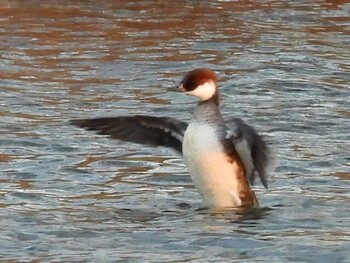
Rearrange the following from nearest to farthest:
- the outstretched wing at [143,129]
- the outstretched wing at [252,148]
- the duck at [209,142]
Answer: the outstretched wing at [252,148], the duck at [209,142], the outstretched wing at [143,129]

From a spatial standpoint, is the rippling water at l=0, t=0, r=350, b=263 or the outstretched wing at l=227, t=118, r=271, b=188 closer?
the rippling water at l=0, t=0, r=350, b=263

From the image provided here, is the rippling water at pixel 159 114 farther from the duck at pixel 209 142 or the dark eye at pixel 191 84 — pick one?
the dark eye at pixel 191 84

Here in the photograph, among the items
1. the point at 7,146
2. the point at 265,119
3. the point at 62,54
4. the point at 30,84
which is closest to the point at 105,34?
the point at 62,54

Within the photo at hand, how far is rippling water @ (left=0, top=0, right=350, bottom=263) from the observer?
9.62 m

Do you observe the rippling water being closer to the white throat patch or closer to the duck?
the duck

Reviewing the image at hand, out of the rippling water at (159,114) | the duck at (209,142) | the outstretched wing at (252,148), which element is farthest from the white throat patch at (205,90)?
the rippling water at (159,114)

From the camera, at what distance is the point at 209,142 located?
10.3 m

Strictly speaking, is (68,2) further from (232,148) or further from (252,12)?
(232,148)

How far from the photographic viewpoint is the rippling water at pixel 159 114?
962 cm

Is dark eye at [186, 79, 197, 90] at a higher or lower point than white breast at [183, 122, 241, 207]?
higher

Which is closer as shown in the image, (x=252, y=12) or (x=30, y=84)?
(x=30, y=84)

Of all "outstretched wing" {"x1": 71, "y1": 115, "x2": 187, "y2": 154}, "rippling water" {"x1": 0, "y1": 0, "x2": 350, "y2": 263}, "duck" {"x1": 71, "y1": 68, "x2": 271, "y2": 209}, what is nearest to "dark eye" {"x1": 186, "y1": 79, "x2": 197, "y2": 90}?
"duck" {"x1": 71, "y1": 68, "x2": 271, "y2": 209}

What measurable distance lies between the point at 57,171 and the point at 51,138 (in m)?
1.34

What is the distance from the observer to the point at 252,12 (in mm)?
20938
